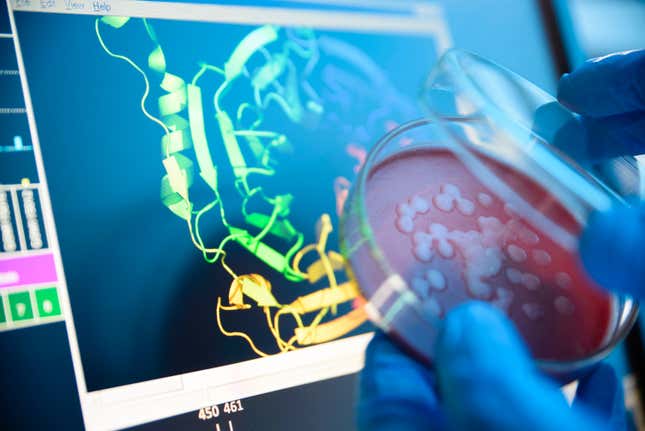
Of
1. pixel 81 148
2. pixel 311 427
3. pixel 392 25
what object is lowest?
pixel 311 427

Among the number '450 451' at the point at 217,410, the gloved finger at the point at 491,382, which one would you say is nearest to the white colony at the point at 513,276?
the gloved finger at the point at 491,382

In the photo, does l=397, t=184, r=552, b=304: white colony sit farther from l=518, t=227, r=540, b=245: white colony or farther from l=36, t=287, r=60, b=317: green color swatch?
l=36, t=287, r=60, b=317: green color swatch

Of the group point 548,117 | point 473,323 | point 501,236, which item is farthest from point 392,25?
point 473,323

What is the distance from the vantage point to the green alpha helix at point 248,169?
1.82ft

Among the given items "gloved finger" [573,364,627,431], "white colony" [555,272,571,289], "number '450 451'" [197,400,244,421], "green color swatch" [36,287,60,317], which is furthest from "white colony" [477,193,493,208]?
"green color swatch" [36,287,60,317]

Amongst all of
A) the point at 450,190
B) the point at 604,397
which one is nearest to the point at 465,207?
the point at 450,190

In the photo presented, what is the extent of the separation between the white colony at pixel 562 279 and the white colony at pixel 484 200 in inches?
4.1

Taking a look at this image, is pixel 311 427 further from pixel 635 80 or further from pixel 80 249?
pixel 635 80

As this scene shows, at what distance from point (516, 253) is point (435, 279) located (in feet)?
0.38

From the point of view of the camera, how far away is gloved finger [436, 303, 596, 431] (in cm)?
37

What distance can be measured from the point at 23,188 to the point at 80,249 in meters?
0.08

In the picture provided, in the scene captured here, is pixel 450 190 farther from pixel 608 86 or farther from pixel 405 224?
pixel 608 86

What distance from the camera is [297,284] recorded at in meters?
0.58

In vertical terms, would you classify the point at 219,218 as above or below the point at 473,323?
above
